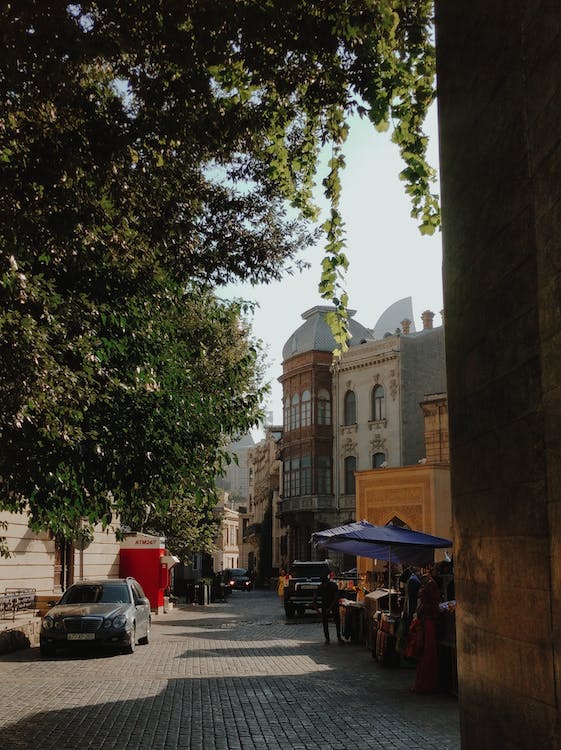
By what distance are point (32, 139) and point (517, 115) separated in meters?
5.89

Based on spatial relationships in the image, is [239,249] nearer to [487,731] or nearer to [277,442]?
[487,731]

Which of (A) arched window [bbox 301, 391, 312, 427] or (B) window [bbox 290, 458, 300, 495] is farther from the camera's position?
(B) window [bbox 290, 458, 300, 495]

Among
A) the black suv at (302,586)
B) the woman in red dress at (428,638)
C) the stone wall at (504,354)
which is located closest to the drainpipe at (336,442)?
the black suv at (302,586)

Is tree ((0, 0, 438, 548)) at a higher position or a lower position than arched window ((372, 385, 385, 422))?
lower

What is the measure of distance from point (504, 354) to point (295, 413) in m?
57.2

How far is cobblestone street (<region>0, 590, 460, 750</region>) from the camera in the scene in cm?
910

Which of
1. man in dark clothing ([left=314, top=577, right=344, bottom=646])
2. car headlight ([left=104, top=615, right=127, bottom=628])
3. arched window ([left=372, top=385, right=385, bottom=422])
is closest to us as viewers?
car headlight ([left=104, top=615, right=127, bottom=628])

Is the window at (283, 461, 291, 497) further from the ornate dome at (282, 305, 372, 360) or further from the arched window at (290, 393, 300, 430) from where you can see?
the ornate dome at (282, 305, 372, 360)

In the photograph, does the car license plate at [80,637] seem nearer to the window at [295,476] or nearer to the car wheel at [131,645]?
the car wheel at [131,645]

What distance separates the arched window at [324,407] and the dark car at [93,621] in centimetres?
3920

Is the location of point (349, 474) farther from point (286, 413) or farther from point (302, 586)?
point (302, 586)

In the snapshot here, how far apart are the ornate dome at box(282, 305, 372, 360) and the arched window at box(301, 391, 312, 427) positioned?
3191 millimetres

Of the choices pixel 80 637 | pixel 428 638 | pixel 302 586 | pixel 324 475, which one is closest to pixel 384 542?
pixel 428 638

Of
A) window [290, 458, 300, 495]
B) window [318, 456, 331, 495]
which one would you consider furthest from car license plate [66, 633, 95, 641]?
window [290, 458, 300, 495]
